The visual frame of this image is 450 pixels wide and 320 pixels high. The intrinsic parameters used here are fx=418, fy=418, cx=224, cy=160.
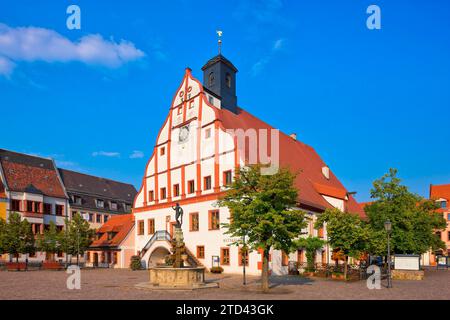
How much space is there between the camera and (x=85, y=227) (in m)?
49.2

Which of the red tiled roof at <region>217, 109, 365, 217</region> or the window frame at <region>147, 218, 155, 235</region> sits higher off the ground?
the red tiled roof at <region>217, 109, 365, 217</region>

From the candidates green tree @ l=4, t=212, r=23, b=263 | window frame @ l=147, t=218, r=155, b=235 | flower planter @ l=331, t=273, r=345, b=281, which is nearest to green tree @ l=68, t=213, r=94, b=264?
green tree @ l=4, t=212, r=23, b=263

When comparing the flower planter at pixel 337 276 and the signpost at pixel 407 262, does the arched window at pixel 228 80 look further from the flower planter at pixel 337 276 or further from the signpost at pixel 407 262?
the signpost at pixel 407 262

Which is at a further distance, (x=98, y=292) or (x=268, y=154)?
(x=268, y=154)

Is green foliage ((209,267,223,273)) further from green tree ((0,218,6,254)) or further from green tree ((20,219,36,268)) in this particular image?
green tree ((0,218,6,254))

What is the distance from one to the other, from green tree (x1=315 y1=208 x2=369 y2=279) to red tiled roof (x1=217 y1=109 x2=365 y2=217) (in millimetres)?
6546

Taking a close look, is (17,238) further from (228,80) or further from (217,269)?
(228,80)

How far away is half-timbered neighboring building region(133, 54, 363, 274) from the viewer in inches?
1421

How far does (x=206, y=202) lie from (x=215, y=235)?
3.14 meters

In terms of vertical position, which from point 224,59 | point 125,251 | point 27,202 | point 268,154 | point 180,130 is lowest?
point 125,251
